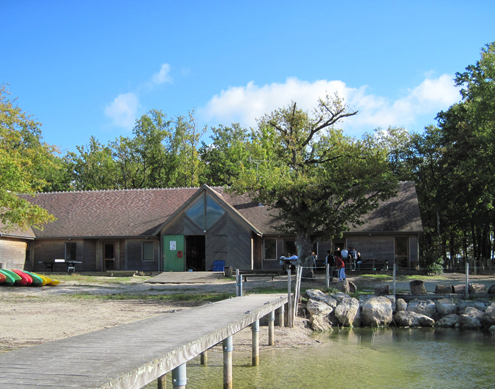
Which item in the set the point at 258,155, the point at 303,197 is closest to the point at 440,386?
the point at 303,197

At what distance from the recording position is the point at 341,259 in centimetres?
2642

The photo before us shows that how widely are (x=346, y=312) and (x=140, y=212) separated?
21309 millimetres

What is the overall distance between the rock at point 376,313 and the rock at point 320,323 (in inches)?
66.1

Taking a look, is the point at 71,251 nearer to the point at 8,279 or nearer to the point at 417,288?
the point at 8,279

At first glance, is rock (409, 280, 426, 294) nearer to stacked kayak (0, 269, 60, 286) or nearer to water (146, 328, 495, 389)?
water (146, 328, 495, 389)

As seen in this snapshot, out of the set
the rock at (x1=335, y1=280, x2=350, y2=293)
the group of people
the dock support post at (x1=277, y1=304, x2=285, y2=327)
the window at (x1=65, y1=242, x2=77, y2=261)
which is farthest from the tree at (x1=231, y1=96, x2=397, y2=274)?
the window at (x1=65, y1=242, x2=77, y2=261)

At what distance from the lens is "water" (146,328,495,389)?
458 inches

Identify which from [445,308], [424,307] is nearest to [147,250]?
[424,307]

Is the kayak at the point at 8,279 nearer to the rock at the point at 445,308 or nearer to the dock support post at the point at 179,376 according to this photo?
the rock at the point at 445,308

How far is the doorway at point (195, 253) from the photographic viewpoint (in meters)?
35.8

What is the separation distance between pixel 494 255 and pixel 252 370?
43740 millimetres

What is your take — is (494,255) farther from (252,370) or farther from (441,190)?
(252,370)

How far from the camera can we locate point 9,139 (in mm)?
28422

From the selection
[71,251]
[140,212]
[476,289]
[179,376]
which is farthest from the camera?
[140,212]
